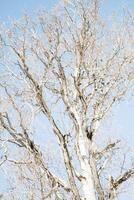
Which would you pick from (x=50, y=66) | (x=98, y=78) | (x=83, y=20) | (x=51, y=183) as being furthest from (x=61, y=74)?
(x=51, y=183)

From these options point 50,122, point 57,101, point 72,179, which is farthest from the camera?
point 57,101

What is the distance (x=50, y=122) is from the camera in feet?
28.7

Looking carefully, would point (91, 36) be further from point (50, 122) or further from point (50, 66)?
point (50, 122)

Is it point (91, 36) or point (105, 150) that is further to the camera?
point (91, 36)

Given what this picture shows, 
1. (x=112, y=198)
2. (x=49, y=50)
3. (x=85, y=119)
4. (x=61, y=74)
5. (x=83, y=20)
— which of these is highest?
(x=83, y=20)

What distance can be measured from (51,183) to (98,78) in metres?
2.89

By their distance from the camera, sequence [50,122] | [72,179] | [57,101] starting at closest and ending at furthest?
1. [72,179]
2. [50,122]
3. [57,101]

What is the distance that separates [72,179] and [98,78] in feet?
9.16

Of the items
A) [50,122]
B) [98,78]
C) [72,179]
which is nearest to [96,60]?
[98,78]

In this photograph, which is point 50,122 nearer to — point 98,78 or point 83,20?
point 98,78

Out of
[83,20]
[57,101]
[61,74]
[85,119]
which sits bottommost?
[85,119]

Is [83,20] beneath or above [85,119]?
above

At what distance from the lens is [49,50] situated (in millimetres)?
9773

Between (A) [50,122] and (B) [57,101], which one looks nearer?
(A) [50,122]
